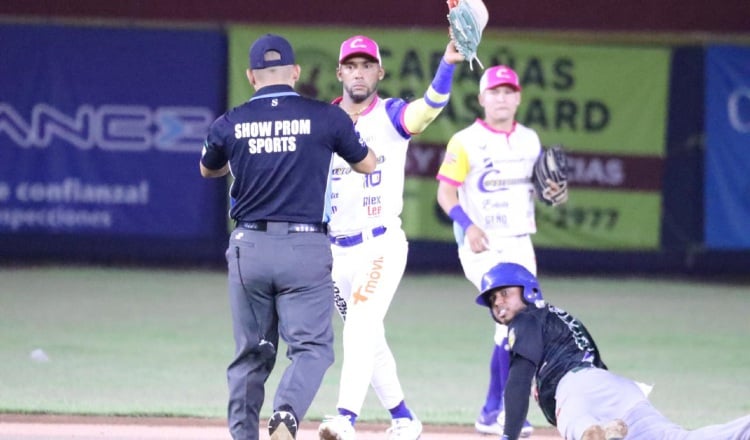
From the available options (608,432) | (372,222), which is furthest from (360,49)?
(608,432)

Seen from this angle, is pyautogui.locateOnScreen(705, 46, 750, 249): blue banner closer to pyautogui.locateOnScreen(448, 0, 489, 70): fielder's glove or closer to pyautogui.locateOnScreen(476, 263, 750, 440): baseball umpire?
pyautogui.locateOnScreen(448, 0, 489, 70): fielder's glove

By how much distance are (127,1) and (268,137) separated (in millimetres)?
11762

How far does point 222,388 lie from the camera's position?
10.2 metres

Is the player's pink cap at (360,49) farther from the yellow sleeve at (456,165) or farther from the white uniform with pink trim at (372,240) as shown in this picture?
the yellow sleeve at (456,165)

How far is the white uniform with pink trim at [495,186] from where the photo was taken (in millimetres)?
9047

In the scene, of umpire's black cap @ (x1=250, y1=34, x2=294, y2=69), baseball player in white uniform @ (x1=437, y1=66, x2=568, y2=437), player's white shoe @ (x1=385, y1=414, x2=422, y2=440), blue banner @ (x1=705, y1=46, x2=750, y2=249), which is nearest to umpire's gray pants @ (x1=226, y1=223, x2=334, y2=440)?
umpire's black cap @ (x1=250, y1=34, x2=294, y2=69)

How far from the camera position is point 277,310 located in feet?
23.2

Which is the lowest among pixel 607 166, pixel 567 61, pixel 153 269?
pixel 153 269

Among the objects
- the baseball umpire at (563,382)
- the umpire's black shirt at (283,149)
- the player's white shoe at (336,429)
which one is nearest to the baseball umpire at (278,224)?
the umpire's black shirt at (283,149)

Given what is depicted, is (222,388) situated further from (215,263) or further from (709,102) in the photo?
(709,102)

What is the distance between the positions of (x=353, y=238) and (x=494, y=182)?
154cm

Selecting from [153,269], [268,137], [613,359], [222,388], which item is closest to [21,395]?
[222,388]

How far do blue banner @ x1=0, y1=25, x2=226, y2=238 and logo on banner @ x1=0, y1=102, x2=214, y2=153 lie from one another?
0.01 meters

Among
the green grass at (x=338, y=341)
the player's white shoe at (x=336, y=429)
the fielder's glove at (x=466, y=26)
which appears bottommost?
the green grass at (x=338, y=341)
